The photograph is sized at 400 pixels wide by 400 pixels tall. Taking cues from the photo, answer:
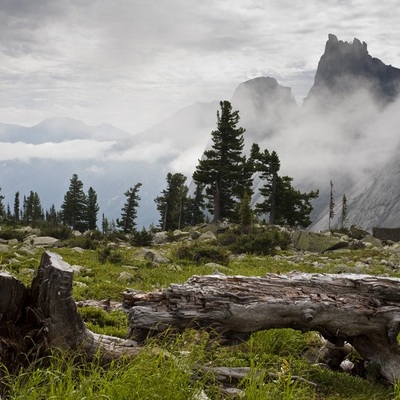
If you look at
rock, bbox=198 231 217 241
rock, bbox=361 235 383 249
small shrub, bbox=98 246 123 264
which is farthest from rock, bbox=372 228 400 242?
small shrub, bbox=98 246 123 264

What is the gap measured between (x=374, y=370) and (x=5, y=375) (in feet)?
18.6

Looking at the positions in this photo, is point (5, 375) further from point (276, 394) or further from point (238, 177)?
point (238, 177)

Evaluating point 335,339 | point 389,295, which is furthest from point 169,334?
point 389,295

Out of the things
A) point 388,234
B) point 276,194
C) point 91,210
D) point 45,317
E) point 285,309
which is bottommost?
point 388,234

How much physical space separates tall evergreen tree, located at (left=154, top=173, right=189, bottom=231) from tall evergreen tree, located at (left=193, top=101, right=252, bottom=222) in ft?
61.1

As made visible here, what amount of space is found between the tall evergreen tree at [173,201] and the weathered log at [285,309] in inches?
2645

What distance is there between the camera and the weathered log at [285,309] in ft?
25.0

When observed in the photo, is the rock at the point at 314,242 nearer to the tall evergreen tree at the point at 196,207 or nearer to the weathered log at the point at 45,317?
the weathered log at the point at 45,317

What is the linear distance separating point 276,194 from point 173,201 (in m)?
22.3

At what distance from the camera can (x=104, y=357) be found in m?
6.62

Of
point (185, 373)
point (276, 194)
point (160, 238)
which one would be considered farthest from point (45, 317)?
point (276, 194)

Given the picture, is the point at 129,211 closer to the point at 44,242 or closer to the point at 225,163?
the point at 225,163

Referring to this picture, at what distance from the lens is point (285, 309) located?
780 cm

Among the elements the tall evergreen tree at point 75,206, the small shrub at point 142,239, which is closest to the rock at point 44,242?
the small shrub at point 142,239
